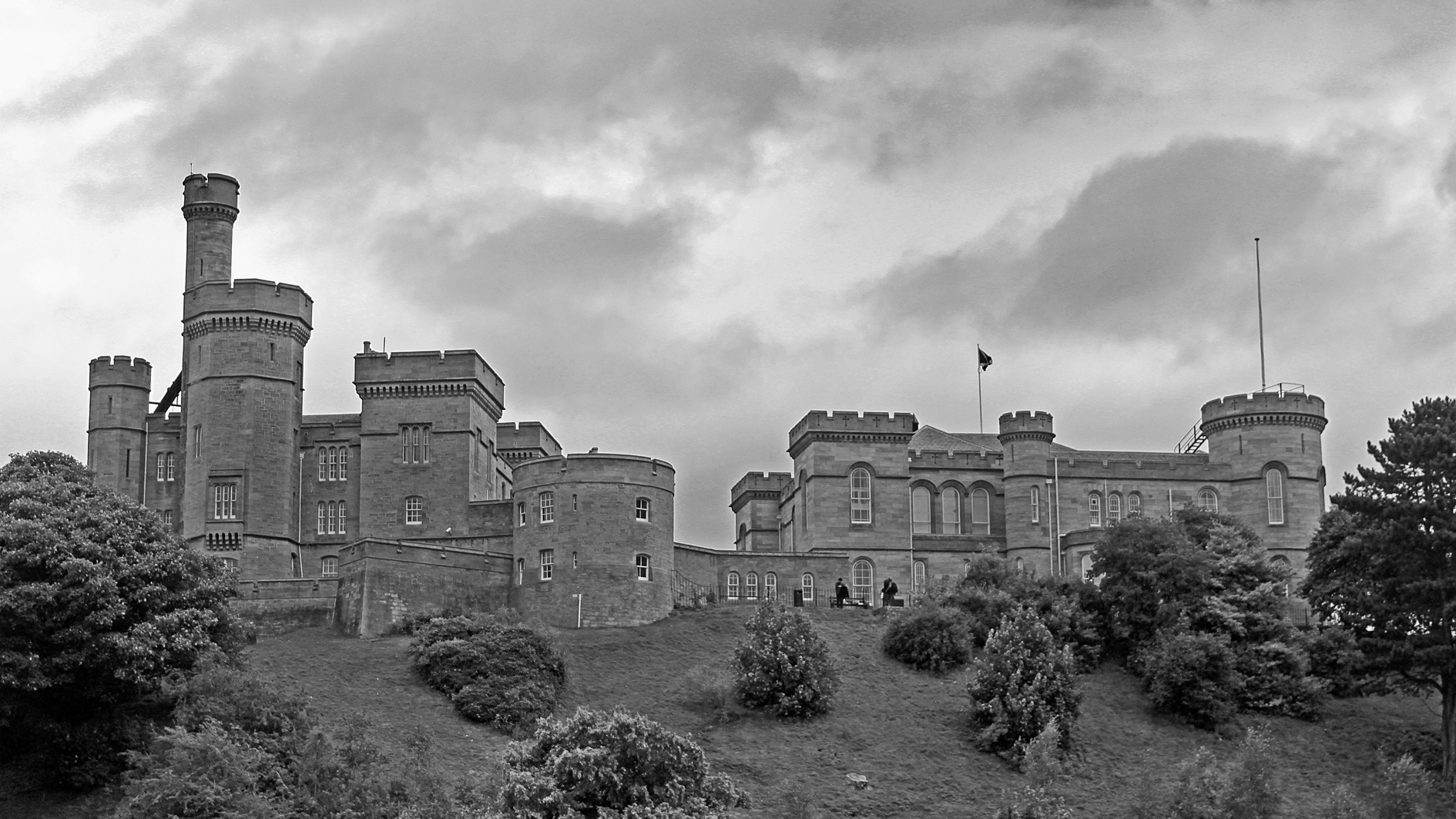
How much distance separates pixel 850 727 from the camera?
58719 mm

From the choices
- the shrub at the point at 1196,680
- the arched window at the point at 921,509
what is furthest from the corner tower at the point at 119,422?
the shrub at the point at 1196,680

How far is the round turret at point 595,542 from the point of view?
68.0m

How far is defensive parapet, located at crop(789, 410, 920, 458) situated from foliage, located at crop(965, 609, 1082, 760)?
18867 millimetres

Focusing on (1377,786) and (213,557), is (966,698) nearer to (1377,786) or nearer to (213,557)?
(1377,786)

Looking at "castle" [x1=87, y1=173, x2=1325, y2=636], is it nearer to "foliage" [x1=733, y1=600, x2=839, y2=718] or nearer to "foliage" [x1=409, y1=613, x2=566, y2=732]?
"foliage" [x1=409, y1=613, x2=566, y2=732]

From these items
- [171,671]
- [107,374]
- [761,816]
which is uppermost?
[107,374]

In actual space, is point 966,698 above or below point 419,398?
below

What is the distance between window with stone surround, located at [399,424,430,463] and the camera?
7756 centimetres

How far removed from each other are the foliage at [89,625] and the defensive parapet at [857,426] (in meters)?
31.0

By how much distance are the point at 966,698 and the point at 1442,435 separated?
1672 centimetres

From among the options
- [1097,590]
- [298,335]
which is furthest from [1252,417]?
[298,335]

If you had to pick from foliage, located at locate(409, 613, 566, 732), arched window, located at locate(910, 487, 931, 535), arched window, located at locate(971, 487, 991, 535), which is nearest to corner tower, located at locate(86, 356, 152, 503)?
foliage, located at locate(409, 613, 566, 732)

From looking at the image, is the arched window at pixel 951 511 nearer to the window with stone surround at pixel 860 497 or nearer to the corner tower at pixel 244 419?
the window with stone surround at pixel 860 497

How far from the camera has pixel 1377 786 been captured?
5516cm
